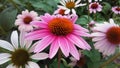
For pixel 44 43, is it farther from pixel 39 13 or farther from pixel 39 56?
pixel 39 13

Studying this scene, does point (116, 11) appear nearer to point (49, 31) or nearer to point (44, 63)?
point (44, 63)

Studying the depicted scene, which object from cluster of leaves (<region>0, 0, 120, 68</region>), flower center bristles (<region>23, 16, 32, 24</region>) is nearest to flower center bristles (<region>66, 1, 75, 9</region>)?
cluster of leaves (<region>0, 0, 120, 68</region>)

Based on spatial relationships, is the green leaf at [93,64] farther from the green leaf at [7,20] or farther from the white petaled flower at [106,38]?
the green leaf at [7,20]

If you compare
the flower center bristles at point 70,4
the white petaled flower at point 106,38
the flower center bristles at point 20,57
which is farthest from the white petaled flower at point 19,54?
the flower center bristles at point 70,4

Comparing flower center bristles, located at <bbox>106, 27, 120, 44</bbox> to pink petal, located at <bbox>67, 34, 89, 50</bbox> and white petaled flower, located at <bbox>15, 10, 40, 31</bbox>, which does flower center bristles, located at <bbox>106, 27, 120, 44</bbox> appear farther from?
white petaled flower, located at <bbox>15, 10, 40, 31</bbox>

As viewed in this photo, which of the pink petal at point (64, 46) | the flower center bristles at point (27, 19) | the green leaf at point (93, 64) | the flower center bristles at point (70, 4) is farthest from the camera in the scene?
the flower center bristles at point (70, 4)

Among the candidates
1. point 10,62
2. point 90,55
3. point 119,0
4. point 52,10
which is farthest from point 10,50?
point 119,0
